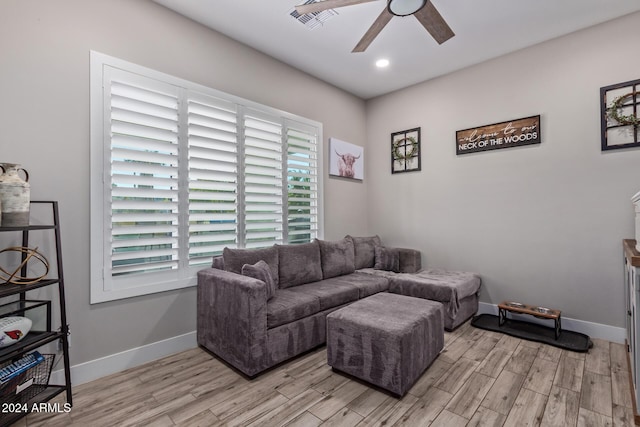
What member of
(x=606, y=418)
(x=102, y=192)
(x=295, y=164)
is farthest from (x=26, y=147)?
(x=606, y=418)

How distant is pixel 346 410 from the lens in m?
1.91

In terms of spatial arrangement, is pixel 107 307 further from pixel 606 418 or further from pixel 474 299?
pixel 474 299

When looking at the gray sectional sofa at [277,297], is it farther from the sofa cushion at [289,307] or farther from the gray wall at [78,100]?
the gray wall at [78,100]

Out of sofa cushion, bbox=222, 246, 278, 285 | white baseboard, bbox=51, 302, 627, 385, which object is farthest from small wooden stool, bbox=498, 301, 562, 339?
sofa cushion, bbox=222, 246, 278, 285

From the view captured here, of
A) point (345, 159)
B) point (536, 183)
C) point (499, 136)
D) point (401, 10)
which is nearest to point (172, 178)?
point (401, 10)

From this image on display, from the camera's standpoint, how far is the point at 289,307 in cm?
250

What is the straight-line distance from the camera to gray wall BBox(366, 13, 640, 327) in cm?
292

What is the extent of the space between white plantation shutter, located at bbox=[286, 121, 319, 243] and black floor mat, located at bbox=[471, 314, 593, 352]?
2256 millimetres

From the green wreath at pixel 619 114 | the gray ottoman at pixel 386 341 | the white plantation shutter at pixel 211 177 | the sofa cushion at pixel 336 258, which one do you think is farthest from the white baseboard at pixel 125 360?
the green wreath at pixel 619 114

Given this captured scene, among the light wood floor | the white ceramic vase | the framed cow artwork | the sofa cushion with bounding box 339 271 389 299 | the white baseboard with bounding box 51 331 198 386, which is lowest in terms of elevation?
the light wood floor

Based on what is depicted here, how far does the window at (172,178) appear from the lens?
235cm

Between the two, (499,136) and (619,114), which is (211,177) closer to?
(499,136)

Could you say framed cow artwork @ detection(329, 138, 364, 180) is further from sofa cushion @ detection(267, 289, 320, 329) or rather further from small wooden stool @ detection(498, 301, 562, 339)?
small wooden stool @ detection(498, 301, 562, 339)

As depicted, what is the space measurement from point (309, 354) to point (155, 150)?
2.24 metres
